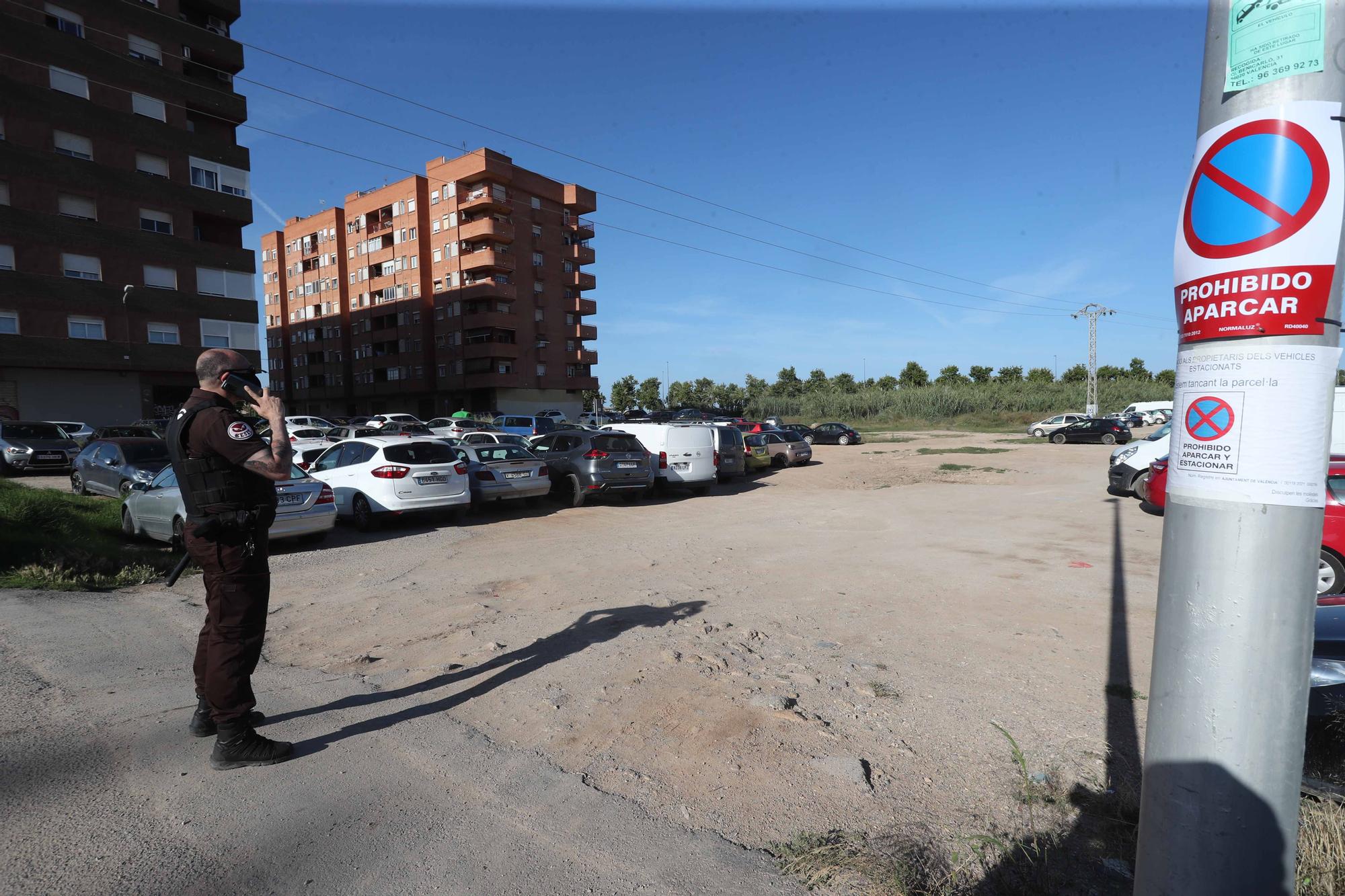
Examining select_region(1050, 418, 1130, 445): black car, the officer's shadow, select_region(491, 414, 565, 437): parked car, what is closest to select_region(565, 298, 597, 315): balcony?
select_region(491, 414, 565, 437): parked car

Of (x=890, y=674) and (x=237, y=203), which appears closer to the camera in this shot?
(x=890, y=674)

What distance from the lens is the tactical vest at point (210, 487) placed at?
361 centimetres

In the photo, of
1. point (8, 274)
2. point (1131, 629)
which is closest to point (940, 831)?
point (1131, 629)

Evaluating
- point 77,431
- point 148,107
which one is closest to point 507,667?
point 77,431

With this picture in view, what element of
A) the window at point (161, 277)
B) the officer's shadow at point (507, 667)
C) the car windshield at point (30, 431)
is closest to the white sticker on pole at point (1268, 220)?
the officer's shadow at point (507, 667)

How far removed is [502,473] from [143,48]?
1331 inches

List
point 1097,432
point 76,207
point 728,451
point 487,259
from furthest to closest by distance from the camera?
point 487,259 < point 1097,432 < point 76,207 < point 728,451

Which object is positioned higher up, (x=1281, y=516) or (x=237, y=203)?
(x=237, y=203)

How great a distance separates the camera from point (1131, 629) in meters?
6.07

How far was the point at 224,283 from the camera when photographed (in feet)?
117

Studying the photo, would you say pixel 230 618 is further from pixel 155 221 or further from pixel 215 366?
pixel 155 221

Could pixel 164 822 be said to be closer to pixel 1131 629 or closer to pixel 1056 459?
pixel 1131 629

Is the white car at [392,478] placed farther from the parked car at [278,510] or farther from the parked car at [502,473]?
the parked car at [278,510]

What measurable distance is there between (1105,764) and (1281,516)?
2.39 m
